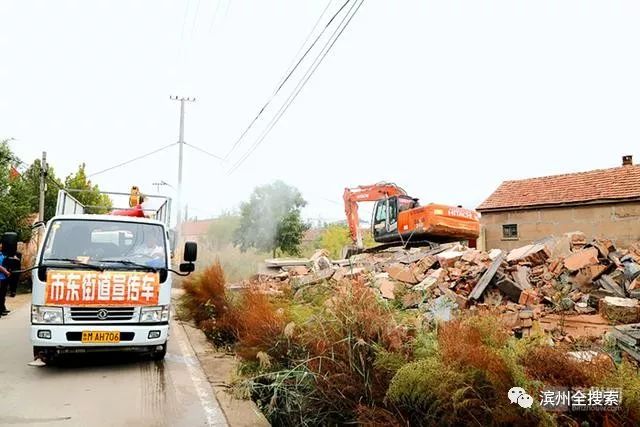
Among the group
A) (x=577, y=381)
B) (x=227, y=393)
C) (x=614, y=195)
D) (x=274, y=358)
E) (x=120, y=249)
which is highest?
(x=614, y=195)

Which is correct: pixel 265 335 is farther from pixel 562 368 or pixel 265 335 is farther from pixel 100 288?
pixel 562 368

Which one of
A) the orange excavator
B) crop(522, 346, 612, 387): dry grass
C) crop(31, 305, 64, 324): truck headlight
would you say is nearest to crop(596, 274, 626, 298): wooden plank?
crop(522, 346, 612, 387): dry grass

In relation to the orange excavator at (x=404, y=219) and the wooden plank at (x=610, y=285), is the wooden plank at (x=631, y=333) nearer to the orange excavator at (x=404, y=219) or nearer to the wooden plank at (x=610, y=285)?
the wooden plank at (x=610, y=285)

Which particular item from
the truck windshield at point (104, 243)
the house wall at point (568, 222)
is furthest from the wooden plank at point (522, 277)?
the house wall at point (568, 222)

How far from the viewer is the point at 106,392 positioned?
19.6 feet

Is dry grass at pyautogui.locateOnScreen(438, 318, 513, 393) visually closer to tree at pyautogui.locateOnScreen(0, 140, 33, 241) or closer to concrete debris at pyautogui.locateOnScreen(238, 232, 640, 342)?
concrete debris at pyautogui.locateOnScreen(238, 232, 640, 342)

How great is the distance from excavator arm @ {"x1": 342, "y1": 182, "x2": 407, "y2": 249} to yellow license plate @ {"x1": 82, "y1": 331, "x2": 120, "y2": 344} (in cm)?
1373

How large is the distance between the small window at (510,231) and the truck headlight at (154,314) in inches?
838

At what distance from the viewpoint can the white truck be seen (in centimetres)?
666

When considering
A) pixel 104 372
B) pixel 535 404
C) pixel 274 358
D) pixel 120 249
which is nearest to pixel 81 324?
pixel 104 372

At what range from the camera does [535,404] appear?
3123 mm

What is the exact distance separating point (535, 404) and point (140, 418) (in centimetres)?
391

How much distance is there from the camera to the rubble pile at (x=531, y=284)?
7543 mm

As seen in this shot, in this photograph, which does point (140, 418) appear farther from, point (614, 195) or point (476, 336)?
point (614, 195)
